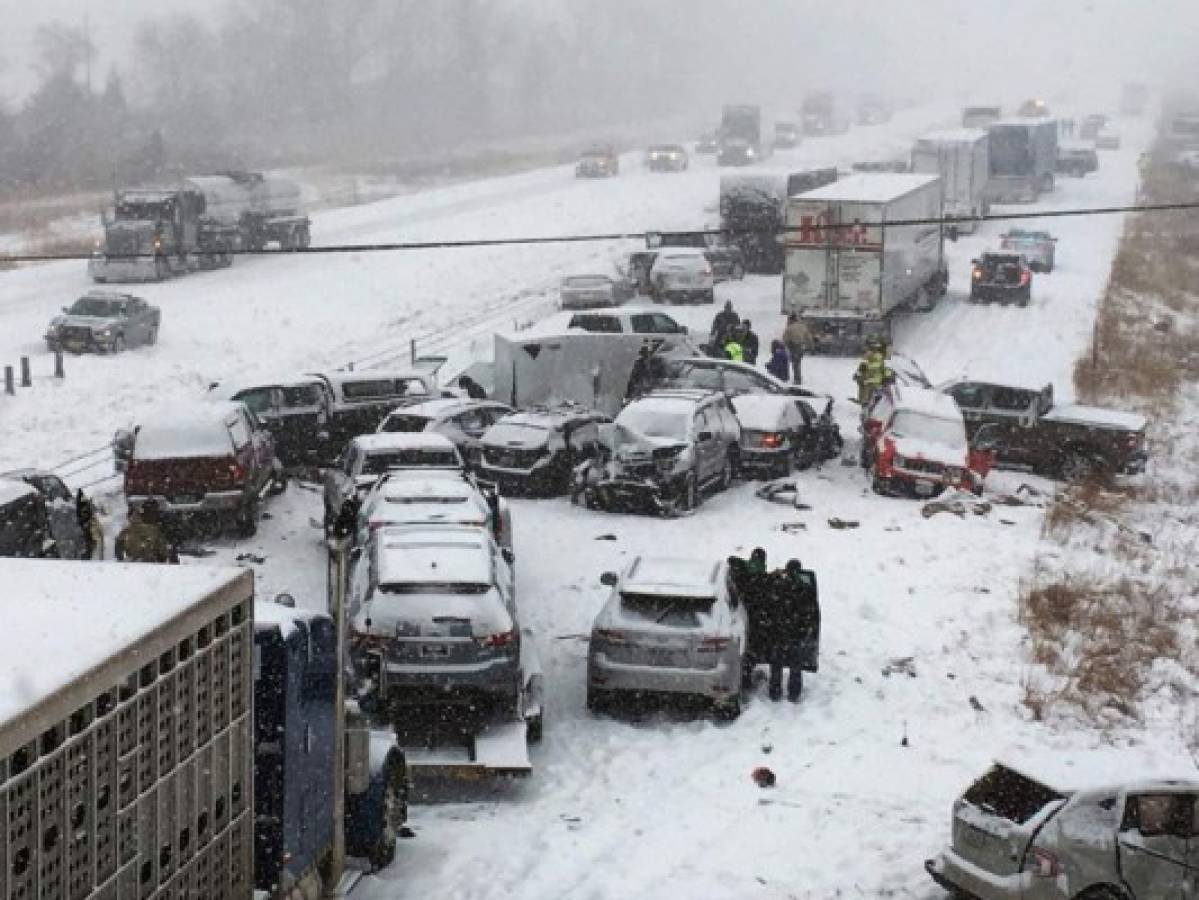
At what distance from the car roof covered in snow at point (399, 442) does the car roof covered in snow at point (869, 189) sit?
17620 mm

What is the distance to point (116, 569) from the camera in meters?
9.60

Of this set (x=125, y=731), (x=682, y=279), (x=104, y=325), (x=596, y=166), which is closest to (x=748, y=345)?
(x=682, y=279)

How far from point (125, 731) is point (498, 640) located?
742 centimetres

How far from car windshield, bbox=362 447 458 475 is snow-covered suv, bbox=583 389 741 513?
8.75ft

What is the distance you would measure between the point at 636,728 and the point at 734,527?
795 centimetres

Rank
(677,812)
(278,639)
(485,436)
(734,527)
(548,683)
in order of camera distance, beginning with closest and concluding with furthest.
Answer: (278,639) → (677,812) → (548,683) → (734,527) → (485,436)

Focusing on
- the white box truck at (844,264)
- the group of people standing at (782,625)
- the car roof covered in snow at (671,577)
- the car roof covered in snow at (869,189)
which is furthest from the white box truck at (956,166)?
the car roof covered in snow at (671,577)

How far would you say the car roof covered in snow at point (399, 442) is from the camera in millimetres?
23125

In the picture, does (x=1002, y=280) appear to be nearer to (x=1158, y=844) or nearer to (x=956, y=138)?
(x=956, y=138)

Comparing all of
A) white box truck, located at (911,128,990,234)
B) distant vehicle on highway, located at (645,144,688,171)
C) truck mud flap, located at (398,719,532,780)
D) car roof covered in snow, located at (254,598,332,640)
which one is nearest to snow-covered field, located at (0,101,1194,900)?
truck mud flap, located at (398,719,532,780)

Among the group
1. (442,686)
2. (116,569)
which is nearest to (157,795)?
(116,569)

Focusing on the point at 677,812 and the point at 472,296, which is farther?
the point at 472,296

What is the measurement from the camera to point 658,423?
1002 inches

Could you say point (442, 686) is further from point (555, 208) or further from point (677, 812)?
point (555, 208)
